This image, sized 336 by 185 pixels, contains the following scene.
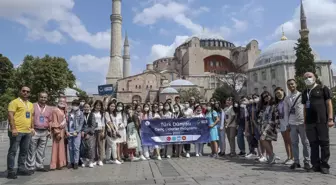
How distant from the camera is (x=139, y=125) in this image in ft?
28.3

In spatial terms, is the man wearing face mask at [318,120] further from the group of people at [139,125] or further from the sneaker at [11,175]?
the sneaker at [11,175]

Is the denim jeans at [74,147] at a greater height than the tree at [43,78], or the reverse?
the tree at [43,78]

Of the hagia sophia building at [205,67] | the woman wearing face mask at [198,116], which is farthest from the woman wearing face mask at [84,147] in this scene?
the hagia sophia building at [205,67]

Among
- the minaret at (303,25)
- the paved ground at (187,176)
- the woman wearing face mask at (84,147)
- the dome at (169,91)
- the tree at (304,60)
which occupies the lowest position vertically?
the paved ground at (187,176)

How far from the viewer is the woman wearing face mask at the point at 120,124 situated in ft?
26.4

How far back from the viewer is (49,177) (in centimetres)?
595

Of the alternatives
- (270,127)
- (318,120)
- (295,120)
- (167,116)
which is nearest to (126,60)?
(167,116)

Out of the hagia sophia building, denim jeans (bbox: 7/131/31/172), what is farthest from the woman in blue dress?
the hagia sophia building

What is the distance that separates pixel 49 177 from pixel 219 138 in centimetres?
505

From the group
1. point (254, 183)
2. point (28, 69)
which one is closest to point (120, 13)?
point (28, 69)

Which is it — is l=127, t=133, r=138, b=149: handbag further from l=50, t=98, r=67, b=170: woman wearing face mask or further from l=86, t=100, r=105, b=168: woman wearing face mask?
l=50, t=98, r=67, b=170: woman wearing face mask

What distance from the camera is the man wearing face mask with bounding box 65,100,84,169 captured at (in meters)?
7.22

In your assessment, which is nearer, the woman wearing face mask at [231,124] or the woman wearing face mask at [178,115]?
the woman wearing face mask at [231,124]

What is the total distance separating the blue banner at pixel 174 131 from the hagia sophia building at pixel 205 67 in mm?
37953
